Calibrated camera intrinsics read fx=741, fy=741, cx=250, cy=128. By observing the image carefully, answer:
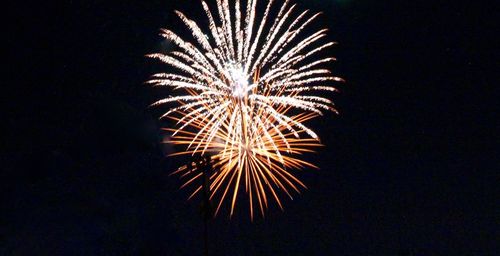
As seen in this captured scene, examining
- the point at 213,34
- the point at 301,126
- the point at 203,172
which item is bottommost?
the point at 203,172

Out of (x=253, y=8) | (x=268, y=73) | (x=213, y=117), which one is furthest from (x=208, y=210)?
(x=253, y=8)

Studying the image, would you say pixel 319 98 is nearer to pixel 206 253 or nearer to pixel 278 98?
pixel 278 98

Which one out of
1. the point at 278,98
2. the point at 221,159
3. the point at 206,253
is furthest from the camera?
the point at 278,98

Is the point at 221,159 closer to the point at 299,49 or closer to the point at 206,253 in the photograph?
the point at 206,253

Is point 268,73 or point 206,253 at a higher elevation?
point 268,73

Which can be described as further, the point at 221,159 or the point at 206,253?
the point at 221,159

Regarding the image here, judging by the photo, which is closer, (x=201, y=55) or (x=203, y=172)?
(x=203, y=172)

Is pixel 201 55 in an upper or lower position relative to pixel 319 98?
upper

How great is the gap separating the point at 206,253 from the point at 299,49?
8.29 meters

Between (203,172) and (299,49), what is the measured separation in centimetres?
610

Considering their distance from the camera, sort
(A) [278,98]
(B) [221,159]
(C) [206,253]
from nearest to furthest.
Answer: (C) [206,253] < (B) [221,159] < (A) [278,98]

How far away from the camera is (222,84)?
27.0 m

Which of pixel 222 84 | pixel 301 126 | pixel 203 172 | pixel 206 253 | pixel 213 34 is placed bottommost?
pixel 206 253

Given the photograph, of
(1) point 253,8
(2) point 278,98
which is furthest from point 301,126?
(1) point 253,8
